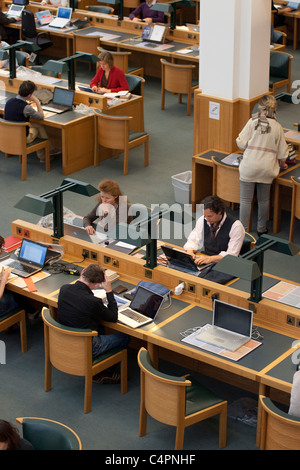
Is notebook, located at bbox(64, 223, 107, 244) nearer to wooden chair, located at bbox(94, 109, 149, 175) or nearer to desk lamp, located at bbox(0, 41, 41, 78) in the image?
wooden chair, located at bbox(94, 109, 149, 175)

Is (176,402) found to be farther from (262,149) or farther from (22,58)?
(22,58)

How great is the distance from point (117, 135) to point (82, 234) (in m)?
2.71

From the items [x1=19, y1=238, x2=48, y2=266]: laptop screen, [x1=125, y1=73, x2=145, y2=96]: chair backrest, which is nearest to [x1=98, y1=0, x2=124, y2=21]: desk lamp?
[x1=125, y1=73, x2=145, y2=96]: chair backrest

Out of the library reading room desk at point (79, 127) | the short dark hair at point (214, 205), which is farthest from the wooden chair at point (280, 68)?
the short dark hair at point (214, 205)

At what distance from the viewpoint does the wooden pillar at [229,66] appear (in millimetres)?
8742

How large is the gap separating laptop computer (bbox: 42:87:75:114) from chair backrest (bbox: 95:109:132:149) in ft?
1.53

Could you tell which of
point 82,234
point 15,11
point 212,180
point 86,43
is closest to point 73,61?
point 212,180

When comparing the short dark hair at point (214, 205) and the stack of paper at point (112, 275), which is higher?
the short dark hair at point (214, 205)

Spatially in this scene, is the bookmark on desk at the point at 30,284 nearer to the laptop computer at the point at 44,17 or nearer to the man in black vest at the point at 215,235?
the man in black vest at the point at 215,235

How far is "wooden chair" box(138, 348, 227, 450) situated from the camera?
17.5 feet

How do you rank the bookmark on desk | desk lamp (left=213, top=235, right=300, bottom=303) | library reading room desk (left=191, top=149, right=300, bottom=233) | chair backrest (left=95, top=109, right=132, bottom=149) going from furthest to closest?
chair backrest (left=95, top=109, right=132, bottom=149)
library reading room desk (left=191, top=149, right=300, bottom=233)
the bookmark on desk
desk lamp (left=213, top=235, right=300, bottom=303)

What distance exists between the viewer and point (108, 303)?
6.20 metres

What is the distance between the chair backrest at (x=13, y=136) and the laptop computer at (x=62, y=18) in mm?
4503

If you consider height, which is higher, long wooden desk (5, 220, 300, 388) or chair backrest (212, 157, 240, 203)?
chair backrest (212, 157, 240, 203)
